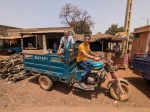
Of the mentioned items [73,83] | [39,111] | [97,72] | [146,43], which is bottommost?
[39,111]

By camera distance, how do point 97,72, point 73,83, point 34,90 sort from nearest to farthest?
point 97,72 < point 73,83 < point 34,90

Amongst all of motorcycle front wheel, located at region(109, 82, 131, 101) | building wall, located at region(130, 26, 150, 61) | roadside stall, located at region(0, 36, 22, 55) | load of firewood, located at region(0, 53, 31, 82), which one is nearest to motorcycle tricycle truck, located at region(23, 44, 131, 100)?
motorcycle front wheel, located at region(109, 82, 131, 101)

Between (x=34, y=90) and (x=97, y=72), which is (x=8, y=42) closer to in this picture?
(x=34, y=90)

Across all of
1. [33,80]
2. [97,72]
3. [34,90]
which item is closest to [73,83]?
[97,72]

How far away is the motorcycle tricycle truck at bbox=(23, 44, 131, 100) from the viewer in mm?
3597

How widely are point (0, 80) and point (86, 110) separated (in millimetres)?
4771

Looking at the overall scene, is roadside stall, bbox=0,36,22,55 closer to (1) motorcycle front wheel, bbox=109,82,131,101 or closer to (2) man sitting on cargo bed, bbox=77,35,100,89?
(2) man sitting on cargo bed, bbox=77,35,100,89

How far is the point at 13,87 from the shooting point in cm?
463

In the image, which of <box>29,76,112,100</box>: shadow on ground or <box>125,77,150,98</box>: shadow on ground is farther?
<box>125,77,150,98</box>: shadow on ground

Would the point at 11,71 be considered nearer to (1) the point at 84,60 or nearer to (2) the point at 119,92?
(1) the point at 84,60

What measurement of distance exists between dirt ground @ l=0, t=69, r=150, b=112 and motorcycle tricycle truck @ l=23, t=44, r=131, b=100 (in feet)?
1.09

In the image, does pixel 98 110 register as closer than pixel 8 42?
Yes

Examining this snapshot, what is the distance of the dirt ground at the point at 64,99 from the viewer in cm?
329

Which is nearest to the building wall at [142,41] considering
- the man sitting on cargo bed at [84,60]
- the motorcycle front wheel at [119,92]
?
the motorcycle front wheel at [119,92]
